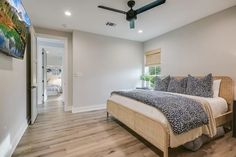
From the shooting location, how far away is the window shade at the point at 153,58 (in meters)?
4.81

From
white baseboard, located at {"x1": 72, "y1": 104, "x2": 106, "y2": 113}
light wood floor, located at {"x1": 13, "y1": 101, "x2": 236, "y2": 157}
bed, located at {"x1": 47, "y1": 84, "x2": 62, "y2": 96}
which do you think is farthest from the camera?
bed, located at {"x1": 47, "y1": 84, "x2": 62, "y2": 96}

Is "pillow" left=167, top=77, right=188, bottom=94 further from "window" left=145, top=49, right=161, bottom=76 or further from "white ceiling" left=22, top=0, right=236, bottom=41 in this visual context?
"white ceiling" left=22, top=0, right=236, bottom=41

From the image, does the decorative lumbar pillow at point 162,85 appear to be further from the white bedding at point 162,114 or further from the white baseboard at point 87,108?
the white baseboard at point 87,108

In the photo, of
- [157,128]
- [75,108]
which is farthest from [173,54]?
[75,108]

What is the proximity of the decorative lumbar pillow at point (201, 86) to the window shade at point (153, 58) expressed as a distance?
74.1 inches

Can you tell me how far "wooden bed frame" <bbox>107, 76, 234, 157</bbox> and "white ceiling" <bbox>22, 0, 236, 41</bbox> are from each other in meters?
1.58

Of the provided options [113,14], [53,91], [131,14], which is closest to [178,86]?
[131,14]

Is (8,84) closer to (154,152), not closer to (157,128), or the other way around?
(157,128)

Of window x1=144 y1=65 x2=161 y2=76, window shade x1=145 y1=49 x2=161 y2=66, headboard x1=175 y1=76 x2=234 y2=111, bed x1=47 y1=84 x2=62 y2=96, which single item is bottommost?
bed x1=47 y1=84 x2=62 y2=96

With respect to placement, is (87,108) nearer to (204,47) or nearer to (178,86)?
(178,86)

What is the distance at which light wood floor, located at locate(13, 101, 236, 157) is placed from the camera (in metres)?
2.00

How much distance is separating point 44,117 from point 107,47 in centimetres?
298

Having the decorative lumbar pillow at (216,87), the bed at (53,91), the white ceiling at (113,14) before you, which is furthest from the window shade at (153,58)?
the bed at (53,91)

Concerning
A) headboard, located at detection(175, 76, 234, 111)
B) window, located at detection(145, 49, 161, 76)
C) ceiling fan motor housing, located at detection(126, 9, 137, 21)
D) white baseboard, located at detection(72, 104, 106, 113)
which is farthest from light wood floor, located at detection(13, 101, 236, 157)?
window, located at detection(145, 49, 161, 76)
